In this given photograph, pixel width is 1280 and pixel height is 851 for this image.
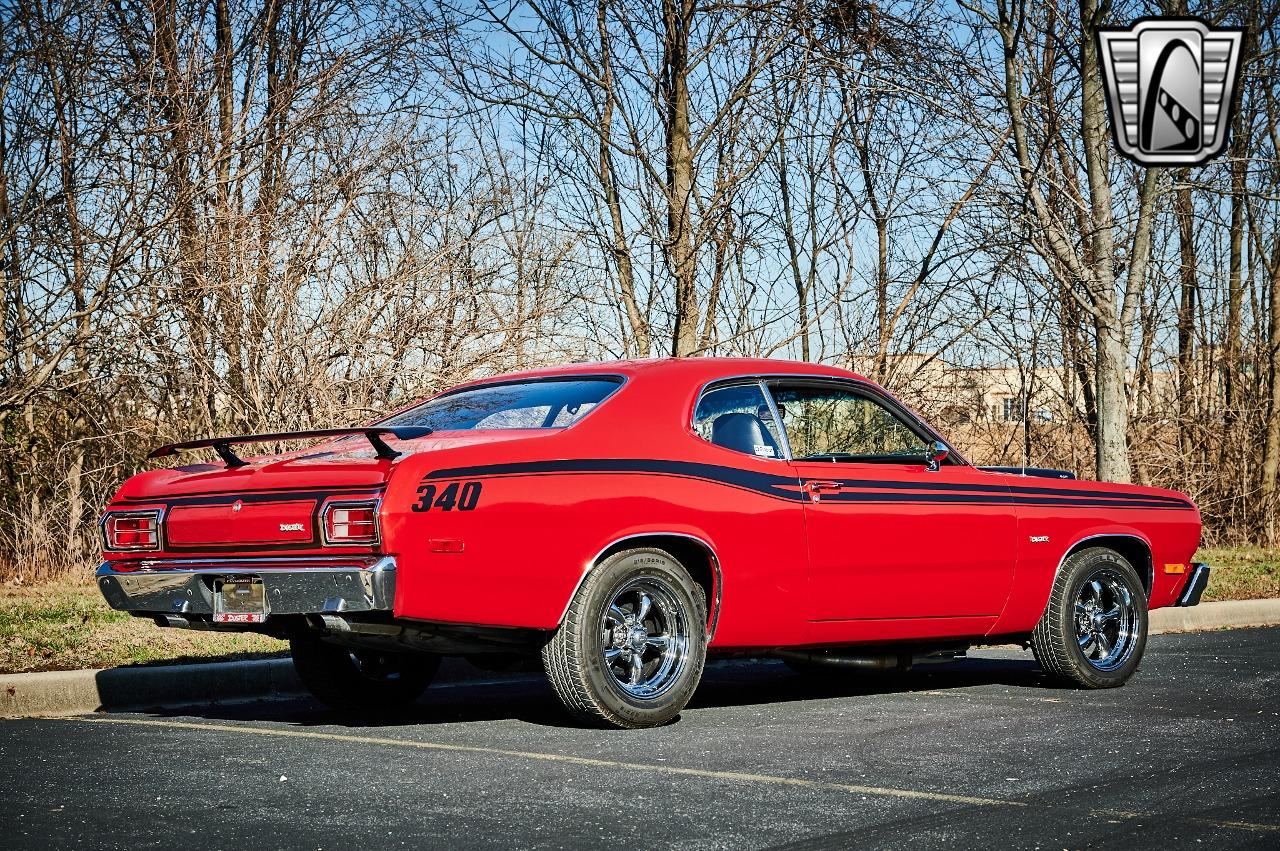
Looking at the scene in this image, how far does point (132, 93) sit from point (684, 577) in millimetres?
8277

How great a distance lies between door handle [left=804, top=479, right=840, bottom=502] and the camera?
690 centimetres

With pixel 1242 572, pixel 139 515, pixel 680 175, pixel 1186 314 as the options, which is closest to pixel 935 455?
pixel 139 515

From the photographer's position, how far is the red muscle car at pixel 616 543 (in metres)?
5.84

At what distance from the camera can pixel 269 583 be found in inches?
232

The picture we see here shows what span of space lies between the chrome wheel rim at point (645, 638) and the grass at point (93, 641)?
3023 millimetres

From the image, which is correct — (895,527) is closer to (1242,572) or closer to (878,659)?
(878,659)

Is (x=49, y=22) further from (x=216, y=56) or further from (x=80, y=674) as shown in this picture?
(x=80, y=674)

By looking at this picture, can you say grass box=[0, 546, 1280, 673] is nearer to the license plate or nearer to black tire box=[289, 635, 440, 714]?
black tire box=[289, 635, 440, 714]

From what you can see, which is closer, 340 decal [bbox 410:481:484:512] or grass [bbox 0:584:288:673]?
340 decal [bbox 410:481:484:512]

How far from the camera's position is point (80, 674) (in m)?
7.38

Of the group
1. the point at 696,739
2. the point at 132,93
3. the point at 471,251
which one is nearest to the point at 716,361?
the point at 696,739

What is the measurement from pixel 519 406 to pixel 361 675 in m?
1.61

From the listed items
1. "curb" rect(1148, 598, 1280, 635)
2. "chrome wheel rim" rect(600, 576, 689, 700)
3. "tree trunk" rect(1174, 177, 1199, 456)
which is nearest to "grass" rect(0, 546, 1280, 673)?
"chrome wheel rim" rect(600, 576, 689, 700)

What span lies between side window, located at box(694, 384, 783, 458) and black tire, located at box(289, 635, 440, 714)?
171 centimetres
